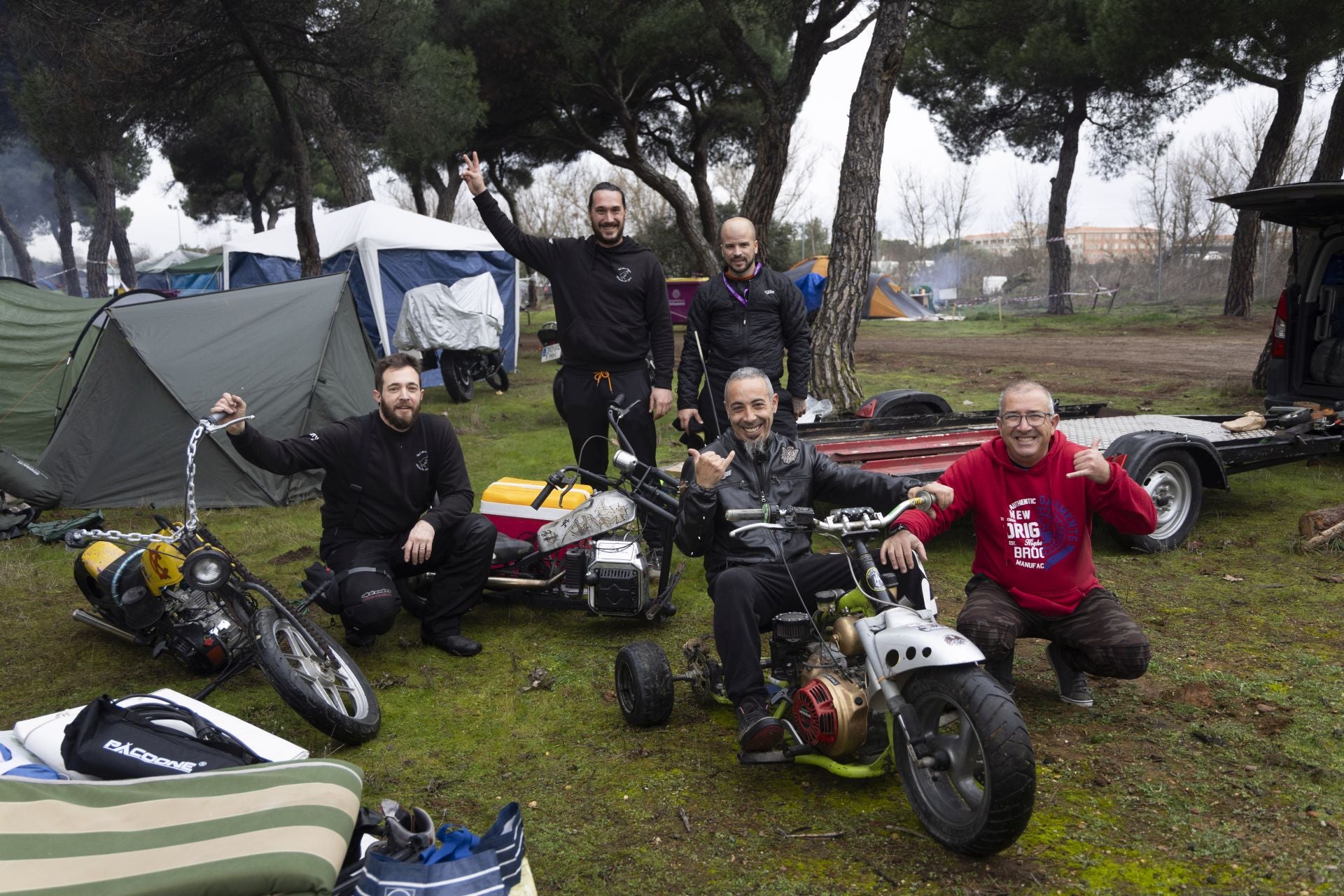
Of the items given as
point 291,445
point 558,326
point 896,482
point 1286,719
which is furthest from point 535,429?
point 1286,719

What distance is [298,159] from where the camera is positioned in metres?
12.1

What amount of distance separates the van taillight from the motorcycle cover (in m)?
8.31

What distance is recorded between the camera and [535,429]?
980cm

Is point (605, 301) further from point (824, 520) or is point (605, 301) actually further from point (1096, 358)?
point (1096, 358)

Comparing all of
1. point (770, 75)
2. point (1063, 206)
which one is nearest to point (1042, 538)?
point (770, 75)

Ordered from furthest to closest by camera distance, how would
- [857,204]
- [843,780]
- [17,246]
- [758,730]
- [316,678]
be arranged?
[17,246] → [857,204] → [316,678] → [843,780] → [758,730]

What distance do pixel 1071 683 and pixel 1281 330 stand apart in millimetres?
4961

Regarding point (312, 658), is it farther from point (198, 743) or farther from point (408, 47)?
point (408, 47)

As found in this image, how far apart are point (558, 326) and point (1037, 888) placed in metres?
3.62

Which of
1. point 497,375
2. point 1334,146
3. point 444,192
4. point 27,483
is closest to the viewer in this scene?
point 27,483

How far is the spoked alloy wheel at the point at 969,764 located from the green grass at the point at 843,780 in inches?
4.4

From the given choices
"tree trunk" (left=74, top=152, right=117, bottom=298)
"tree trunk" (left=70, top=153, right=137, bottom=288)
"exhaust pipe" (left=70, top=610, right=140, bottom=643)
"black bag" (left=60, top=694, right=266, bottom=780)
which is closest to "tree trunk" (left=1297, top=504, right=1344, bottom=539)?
"black bag" (left=60, top=694, right=266, bottom=780)

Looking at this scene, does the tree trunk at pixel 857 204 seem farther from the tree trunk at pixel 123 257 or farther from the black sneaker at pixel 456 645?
the tree trunk at pixel 123 257

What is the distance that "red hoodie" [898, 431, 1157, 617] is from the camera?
3.23m
